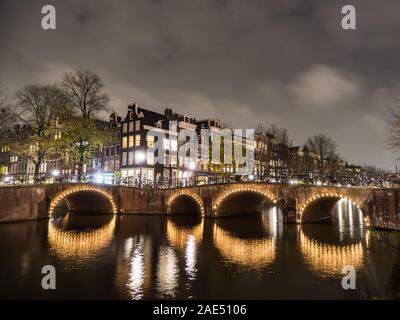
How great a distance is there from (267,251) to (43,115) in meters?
30.7

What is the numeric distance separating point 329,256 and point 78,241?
16.9 metres

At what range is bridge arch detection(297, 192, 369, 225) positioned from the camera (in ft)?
92.7

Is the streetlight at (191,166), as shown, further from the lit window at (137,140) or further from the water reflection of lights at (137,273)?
the water reflection of lights at (137,273)

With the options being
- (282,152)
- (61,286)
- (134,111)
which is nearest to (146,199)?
(134,111)

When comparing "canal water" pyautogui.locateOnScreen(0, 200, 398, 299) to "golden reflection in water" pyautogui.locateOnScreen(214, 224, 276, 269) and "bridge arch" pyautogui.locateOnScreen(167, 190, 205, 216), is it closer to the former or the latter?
"golden reflection in water" pyautogui.locateOnScreen(214, 224, 276, 269)

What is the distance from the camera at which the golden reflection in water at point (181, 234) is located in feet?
73.8

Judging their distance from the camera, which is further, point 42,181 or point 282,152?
point 282,152

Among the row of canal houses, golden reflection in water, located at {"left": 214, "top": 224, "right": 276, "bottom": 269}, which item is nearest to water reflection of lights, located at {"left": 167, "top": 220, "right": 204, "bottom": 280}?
golden reflection in water, located at {"left": 214, "top": 224, "right": 276, "bottom": 269}

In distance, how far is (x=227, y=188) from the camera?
3531 cm

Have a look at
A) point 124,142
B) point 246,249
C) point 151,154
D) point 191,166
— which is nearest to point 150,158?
point 151,154

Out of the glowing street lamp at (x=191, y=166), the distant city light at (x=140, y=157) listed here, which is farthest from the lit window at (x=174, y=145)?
the distant city light at (x=140, y=157)

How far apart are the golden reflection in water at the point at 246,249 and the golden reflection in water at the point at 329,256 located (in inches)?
83.6

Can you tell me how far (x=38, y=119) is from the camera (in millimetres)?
37094
